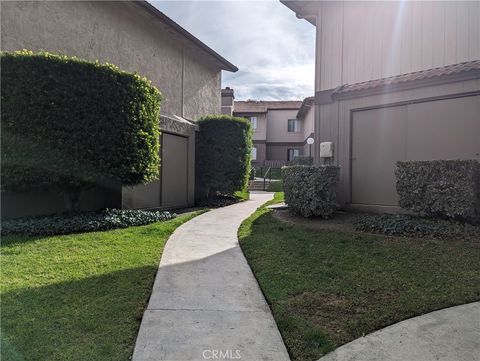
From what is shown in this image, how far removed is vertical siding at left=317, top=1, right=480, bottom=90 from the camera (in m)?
8.47

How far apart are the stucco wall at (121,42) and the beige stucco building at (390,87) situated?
14.5 feet

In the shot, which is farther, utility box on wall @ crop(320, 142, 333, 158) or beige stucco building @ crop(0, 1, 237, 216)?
utility box on wall @ crop(320, 142, 333, 158)

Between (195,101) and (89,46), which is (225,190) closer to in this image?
(195,101)

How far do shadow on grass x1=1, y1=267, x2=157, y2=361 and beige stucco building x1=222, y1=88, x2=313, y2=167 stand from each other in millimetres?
32934

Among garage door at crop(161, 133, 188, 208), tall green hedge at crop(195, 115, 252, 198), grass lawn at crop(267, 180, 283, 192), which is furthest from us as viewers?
grass lawn at crop(267, 180, 283, 192)

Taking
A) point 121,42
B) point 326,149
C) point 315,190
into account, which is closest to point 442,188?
point 315,190

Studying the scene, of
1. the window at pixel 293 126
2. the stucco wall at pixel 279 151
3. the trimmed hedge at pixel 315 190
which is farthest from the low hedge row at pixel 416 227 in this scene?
the window at pixel 293 126

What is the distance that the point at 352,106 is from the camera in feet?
32.2

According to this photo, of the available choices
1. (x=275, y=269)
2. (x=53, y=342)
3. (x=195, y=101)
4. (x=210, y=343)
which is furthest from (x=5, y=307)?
(x=195, y=101)

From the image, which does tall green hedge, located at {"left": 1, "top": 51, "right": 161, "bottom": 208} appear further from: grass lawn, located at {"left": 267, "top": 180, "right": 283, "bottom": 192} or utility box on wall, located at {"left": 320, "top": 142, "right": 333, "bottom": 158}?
grass lawn, located at {"left": 267, "top": 180, "right": 283, "bottom": 192}

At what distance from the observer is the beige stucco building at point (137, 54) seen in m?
8.36

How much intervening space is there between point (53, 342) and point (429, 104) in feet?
27.2

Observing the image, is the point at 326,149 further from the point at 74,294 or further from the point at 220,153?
the point at 74,294

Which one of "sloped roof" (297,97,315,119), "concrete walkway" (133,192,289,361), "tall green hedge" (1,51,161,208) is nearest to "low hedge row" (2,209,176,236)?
"tall green hedge" (1,51,161,208)
